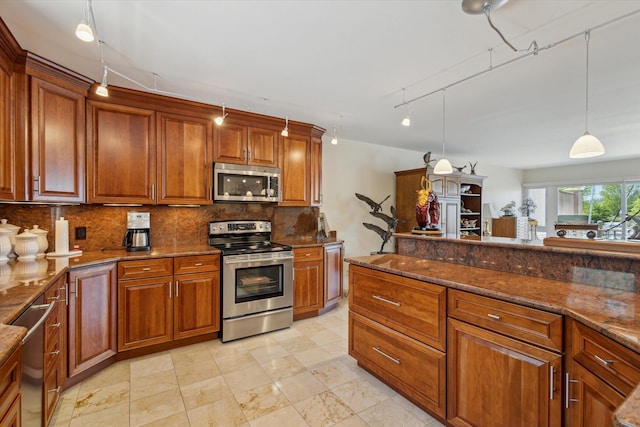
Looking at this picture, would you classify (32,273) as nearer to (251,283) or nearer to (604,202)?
(251,283)

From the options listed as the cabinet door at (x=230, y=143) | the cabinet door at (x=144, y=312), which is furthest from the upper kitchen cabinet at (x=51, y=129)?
the cabinet door at (x=230, y=143)

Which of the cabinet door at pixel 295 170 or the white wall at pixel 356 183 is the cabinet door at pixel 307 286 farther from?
the white wall at pixel 356 183

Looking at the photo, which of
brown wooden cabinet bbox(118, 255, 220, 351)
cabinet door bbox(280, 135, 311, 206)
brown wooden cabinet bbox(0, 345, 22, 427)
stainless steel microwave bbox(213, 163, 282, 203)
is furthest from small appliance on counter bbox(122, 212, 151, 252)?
brown wooden cabinet bbox(0, 345, 22, 427)

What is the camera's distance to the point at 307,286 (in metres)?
3.62

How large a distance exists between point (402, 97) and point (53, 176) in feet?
10.2

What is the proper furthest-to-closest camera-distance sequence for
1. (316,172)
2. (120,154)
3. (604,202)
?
(604,202) → (316,172) → (120,154)

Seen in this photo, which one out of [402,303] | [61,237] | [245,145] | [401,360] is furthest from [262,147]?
[401,360]

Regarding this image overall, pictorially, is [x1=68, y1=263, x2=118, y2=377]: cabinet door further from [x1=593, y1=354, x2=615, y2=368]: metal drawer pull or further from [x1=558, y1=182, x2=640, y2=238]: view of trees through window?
[x1=558, y1=182, x2=640, y2=238]: view of trees through window

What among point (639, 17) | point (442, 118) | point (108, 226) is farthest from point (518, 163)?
point (108, 226)

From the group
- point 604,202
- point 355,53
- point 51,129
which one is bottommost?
point 604,202

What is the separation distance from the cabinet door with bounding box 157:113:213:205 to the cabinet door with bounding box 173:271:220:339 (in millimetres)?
820

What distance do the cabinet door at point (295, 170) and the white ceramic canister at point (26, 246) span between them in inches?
89.8

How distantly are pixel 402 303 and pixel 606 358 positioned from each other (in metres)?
1.06

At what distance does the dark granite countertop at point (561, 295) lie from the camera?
1.05 metres
